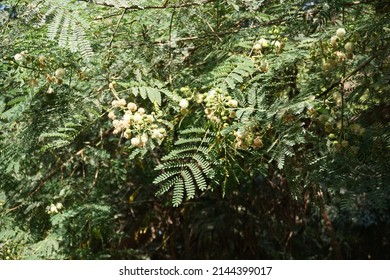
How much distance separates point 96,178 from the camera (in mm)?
3654

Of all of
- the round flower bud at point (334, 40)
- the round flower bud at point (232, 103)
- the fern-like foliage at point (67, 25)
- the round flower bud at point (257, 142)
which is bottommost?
the round flower bud at point (257, 142)

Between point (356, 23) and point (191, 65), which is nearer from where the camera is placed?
point (356, 23)

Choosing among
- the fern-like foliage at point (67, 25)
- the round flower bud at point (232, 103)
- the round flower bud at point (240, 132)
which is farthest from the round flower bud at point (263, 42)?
the fern-like foliage at point (67, 25)

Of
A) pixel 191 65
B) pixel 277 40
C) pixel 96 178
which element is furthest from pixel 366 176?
pixel 96 178

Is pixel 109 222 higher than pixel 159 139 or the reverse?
the reverse

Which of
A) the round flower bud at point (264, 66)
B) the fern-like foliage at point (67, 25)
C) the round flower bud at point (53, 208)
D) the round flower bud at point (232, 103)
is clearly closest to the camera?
the fern-like foliage at point (67, 25)

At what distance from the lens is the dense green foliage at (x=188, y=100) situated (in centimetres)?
199

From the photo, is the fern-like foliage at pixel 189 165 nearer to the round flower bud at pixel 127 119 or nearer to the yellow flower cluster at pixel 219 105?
the yellow flower cluster at pixel 219 105

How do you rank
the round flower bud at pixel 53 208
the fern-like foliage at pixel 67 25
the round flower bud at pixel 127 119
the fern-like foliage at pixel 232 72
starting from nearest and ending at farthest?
1. the fern-like foliage at pixel 67 25
2. the round flower bud at pixel 127 119
3. the fern-like foliage at pixel 232 72
4. the round flower bud at pixel 53 208

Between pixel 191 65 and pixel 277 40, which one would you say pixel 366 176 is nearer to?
pixel 277 40

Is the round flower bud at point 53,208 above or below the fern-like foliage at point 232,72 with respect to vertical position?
below

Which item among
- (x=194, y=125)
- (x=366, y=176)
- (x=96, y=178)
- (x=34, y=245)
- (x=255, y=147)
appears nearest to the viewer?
(x=366, y=176)

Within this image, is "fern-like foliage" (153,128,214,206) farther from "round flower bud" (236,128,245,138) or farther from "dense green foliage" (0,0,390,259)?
"round flower bud" (236,128,245,138)

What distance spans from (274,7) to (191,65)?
0.56 m
